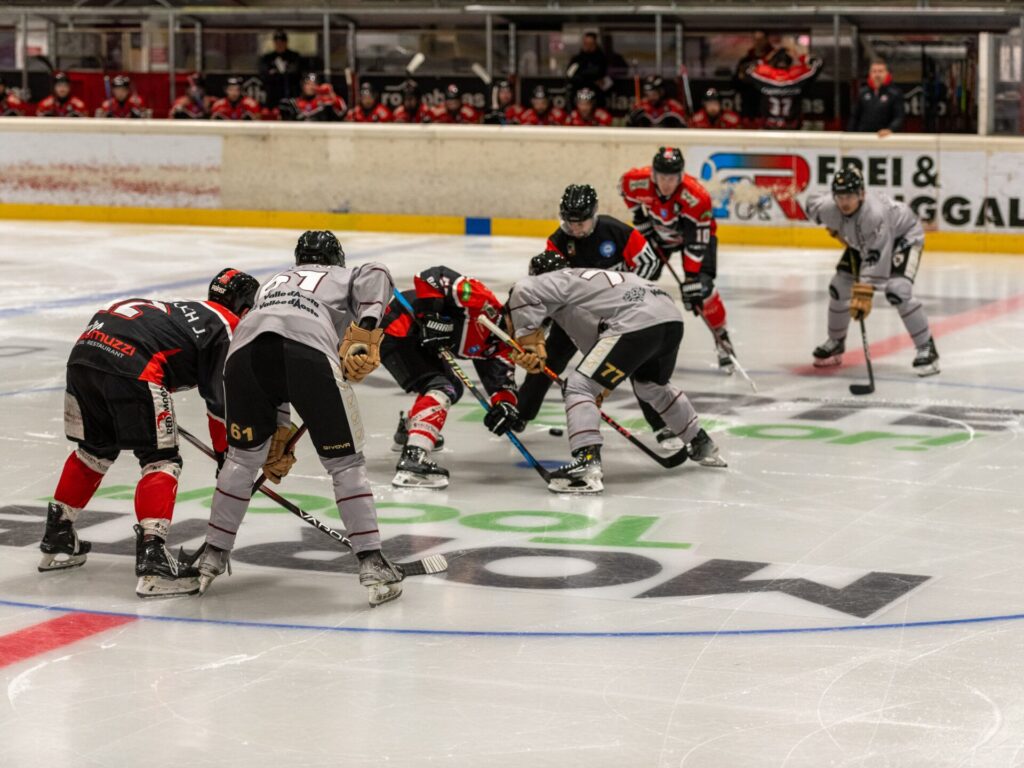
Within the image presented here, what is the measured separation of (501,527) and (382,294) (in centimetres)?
132

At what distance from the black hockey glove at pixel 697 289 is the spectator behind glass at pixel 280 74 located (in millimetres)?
10336

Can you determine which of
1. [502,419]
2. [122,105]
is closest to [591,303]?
[502,419]

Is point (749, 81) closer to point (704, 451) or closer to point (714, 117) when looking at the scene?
point (714, 117)

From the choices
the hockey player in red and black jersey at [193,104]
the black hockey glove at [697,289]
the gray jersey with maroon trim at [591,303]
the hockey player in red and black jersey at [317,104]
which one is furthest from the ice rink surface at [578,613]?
the hockey player in red and black jersey at [193,104]

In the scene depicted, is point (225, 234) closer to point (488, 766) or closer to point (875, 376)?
point (875, 376)

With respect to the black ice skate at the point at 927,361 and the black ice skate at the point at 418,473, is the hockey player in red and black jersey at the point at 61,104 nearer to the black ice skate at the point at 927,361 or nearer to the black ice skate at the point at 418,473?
the black ice skate at the point at 927,361

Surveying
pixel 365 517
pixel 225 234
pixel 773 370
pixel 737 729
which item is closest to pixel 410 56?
pixel 225 234

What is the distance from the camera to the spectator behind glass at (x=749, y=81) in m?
17.3

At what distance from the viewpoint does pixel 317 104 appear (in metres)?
18.5

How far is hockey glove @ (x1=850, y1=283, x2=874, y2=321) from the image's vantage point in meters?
9.62

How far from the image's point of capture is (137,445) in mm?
5316

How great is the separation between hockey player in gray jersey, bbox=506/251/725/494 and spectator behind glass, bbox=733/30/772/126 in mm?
10498

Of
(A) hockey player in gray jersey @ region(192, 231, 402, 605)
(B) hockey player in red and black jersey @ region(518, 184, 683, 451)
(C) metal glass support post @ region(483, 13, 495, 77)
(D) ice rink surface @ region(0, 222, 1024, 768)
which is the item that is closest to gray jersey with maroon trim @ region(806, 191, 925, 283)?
(D) ice rink surface @ region(0, 222, 1024, 768)

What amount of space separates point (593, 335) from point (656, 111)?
10552 millimetres
